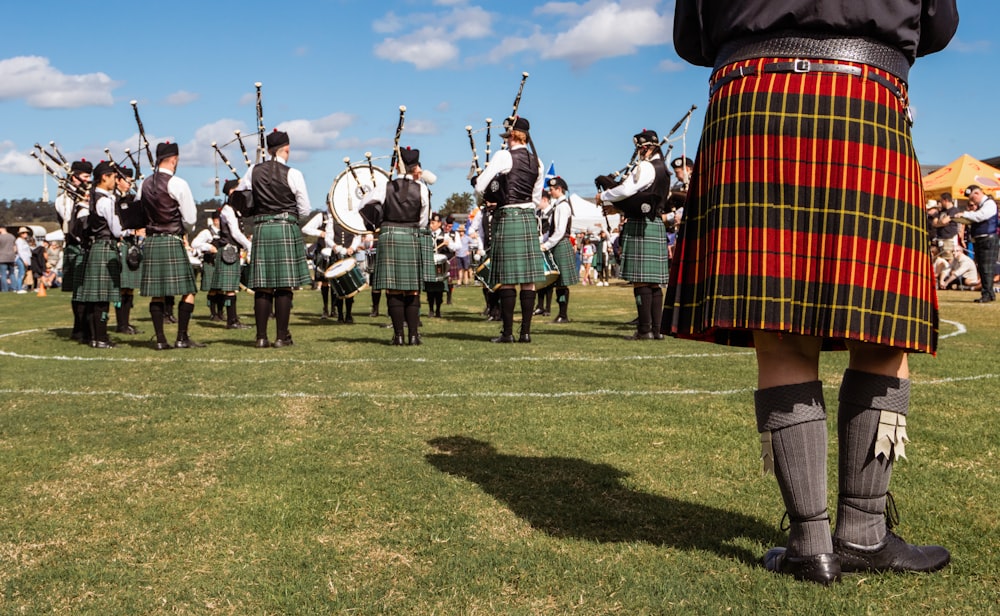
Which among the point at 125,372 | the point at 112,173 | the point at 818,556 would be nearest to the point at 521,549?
the point at 818,556

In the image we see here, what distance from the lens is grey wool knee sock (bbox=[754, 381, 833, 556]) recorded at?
227cm

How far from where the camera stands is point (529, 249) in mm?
8188

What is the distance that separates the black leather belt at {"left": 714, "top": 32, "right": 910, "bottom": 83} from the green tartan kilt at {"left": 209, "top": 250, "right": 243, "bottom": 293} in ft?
31.0

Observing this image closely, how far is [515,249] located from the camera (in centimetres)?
816

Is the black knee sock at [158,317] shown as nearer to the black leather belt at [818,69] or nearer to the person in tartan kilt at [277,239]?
the person in tartan kilt at [277,239]

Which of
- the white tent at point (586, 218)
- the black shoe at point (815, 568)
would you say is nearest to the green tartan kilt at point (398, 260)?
the black shoe at point (815, 568)

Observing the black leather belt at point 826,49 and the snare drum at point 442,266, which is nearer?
the black leather belt at point 826,49

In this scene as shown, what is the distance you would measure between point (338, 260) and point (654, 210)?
455cm

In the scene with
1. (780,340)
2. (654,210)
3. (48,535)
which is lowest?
(48,535)

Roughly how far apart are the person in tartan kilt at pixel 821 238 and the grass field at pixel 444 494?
0.78 feet

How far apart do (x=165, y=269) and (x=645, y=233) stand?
4253 millimetres

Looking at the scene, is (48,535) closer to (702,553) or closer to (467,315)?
(702,553)

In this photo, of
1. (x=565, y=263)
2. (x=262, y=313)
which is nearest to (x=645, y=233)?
(x=565, y=263)

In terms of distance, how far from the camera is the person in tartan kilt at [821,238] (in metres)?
2.19
